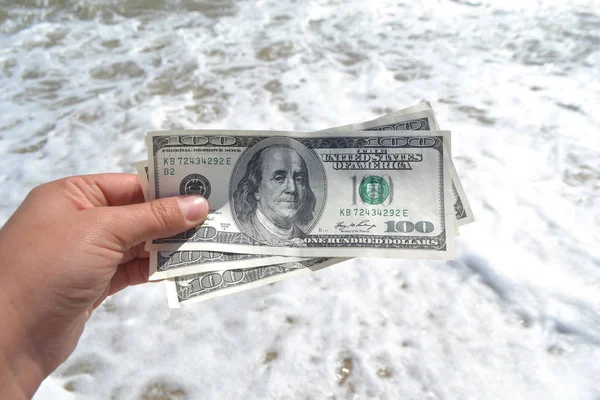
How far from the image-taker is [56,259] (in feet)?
3.85

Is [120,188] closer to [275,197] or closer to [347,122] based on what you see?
[275,197]

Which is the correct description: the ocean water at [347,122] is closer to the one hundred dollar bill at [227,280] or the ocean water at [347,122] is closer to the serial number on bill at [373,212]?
the one hundred dollar bill at [227,280]

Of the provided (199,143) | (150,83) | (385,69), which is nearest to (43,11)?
(150,83)

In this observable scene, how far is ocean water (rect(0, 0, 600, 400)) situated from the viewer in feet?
5.67

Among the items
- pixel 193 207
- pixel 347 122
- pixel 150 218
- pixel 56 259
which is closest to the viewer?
pixel 56 259

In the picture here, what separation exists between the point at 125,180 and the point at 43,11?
4.25 m

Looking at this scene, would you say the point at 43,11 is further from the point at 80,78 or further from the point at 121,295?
the point at 121,295

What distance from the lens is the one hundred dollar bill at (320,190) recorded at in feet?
5.10

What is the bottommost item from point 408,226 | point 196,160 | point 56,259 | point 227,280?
point 227,280

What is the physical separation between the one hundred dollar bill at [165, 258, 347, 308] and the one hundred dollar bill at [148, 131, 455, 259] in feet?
0.19

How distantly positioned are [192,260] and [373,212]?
638 mm

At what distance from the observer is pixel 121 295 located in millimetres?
2068

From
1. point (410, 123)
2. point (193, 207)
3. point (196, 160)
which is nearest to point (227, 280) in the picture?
point (193, 207)

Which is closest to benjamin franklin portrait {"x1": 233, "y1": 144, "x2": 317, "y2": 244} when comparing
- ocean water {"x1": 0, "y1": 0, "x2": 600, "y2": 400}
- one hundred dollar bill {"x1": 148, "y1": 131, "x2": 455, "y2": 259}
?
one hundred dollar bill {"x1": 148, "y1": 131, "x2": 455, "y2": 259}
